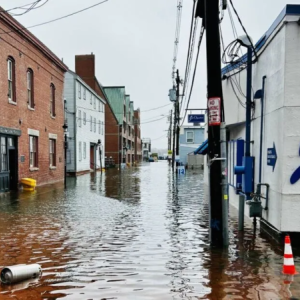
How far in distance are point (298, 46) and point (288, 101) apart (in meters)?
1.09

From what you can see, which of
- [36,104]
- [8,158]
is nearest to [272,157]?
[8,158]

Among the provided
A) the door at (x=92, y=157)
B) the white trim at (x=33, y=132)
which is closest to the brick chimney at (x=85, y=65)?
the door at (x=92, y=157)

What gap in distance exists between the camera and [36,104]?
19.5m

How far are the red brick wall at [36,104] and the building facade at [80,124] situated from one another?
5.05 m

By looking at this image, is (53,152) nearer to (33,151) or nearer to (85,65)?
(33,151)

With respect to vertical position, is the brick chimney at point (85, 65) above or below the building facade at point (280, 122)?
above

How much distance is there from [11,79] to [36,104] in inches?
116

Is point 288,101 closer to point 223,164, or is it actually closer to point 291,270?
point 223,164

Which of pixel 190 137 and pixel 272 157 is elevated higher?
pixel 190 137

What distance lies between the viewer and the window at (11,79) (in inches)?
648

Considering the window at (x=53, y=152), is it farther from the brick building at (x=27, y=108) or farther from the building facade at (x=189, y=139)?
the building facade at (x=189, y=139)

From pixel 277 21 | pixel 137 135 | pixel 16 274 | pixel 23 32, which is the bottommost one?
pixel 16 274

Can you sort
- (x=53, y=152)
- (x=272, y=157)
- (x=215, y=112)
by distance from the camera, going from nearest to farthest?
1. (x=215, y=112)
2. (x=272, y=157)
3. (x=53, y=152)

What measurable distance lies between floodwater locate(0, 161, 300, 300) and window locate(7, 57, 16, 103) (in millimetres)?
7596
